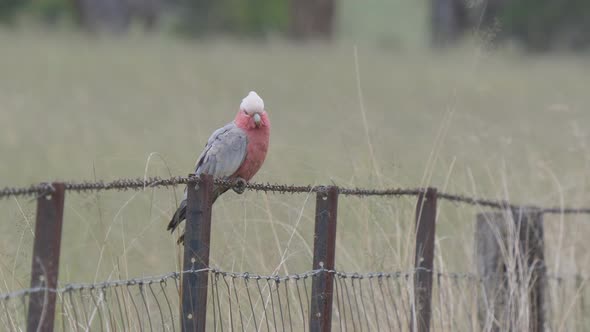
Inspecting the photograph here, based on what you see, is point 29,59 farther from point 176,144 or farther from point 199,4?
point 199,4

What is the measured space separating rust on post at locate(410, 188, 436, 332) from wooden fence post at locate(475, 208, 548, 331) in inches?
14.8

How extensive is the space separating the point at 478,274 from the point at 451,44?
16089mm

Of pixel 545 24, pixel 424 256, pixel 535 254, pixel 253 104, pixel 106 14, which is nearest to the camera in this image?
pixel 424 256

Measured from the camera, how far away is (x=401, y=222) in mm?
4895

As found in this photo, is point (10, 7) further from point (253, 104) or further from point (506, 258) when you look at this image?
point (506, 258)

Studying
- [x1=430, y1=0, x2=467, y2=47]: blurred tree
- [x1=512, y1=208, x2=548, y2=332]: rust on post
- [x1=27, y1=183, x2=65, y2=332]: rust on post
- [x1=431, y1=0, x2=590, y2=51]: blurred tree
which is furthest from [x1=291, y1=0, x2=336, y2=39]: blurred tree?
[x1=27, y1=183, x2=65, y2=332]: rust on post

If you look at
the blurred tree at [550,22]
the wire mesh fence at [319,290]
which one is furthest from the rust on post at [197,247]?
the blurred tree at [550,22]

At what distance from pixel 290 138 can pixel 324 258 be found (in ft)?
22.6

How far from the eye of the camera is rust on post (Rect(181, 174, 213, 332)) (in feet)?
10.6

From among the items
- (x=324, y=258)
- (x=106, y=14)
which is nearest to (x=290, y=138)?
(x=324, y=258)

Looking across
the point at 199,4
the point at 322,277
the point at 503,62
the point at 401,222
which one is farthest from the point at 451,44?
the point at 322,277

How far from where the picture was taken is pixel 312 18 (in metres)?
21.0

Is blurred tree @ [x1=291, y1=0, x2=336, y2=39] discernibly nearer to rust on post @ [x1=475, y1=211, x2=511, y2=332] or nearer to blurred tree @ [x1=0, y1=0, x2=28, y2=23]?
blurred tree @ [x1=0, y1=0, x2=28, y2=23]

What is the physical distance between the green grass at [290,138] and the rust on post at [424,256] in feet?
0.29
